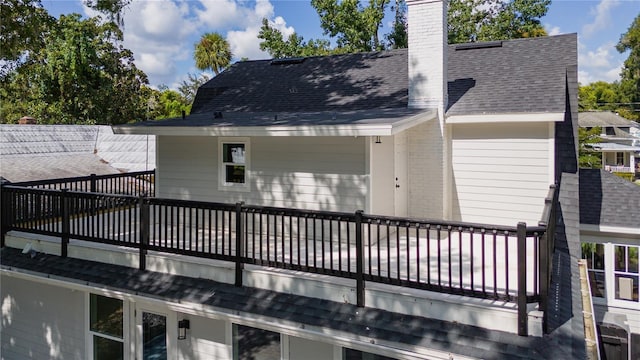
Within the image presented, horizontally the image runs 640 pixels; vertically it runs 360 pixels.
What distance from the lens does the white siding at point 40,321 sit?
7.35 meters

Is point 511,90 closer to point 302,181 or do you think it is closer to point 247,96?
point 302,181

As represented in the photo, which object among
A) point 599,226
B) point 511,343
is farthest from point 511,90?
point 511,343

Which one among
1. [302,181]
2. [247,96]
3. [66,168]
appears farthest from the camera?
[66,168]

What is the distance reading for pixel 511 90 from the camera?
8.73 meters

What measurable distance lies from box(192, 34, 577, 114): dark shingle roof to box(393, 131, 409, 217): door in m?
1.08

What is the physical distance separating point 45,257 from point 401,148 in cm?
Answer: 671

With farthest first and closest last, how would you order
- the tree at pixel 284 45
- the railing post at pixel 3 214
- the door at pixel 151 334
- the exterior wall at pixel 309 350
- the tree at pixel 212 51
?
the tree at pixel 212 51
the tree at pixel 284 45
the railing post at pixel 3 214
the door at pixel 151 334
the exterior wall at pixel 309 350

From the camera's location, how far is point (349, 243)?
5.29 meters

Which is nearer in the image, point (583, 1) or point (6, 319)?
point (6, 319)

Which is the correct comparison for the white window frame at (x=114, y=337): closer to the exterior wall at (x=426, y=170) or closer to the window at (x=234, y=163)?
Answer: the window at (x=234, y=163)

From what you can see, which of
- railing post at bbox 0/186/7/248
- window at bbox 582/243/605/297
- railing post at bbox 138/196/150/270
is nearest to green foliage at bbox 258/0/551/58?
window at bbox 582/243/605/297

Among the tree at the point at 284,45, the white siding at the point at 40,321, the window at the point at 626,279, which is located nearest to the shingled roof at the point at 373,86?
the white siding at the point at 40,321

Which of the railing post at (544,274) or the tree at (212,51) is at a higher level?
the tree at (212,51)

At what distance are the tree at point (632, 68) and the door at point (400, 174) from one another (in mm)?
53052
